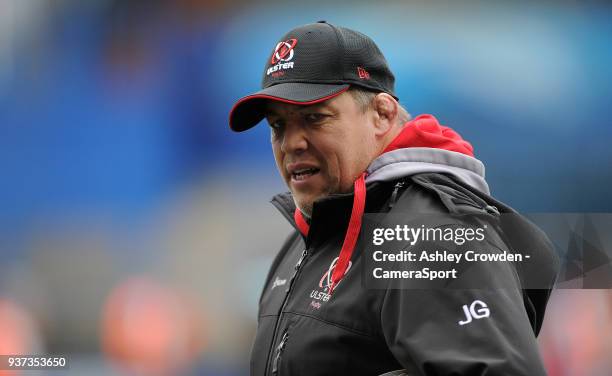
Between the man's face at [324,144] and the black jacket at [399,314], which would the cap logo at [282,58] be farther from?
the black jacket at [399,314]

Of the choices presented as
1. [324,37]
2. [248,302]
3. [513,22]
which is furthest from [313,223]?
[513,22]

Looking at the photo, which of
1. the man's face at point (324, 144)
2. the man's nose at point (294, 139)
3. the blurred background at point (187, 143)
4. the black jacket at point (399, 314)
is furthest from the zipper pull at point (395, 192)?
the blurred background at point (187, 143)

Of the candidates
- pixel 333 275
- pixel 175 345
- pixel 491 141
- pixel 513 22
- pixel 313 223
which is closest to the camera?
pixel 333 275

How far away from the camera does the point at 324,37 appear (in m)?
1.76

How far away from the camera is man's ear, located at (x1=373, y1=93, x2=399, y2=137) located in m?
1.80

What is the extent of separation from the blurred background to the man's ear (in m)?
2.66

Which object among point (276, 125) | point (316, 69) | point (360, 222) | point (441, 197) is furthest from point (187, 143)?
point (441, 197)

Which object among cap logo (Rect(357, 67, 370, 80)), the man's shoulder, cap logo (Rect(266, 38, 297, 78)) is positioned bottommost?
the man's shoulder

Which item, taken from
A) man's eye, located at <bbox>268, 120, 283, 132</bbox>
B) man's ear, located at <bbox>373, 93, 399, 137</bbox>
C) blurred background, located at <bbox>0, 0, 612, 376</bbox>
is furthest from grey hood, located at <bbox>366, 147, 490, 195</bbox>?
blurred background, located at <bbox>0, 0, 612, 376</bbox>

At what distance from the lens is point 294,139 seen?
1749 millimetres

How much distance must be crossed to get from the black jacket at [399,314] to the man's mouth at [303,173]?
8 centimetres

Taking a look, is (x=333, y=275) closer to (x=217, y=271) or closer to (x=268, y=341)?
(x=268, y=341)

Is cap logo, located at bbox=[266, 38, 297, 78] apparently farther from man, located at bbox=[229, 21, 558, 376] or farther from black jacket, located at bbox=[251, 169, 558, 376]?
black jacket, located at bbox=[251, 169, 558, 376]

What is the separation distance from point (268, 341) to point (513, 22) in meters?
3.69
